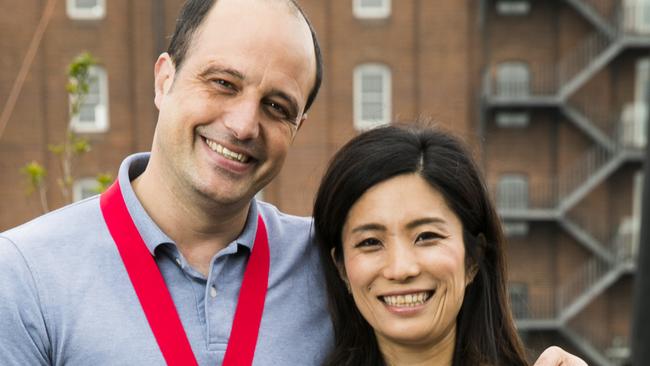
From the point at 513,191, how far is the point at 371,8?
19.9ft

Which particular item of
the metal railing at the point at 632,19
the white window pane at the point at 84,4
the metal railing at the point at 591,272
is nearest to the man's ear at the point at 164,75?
the metal railing at the point at 591,272

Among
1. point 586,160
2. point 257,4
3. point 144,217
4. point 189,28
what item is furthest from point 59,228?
point 586,160

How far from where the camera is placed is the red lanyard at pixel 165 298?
8.46 feet

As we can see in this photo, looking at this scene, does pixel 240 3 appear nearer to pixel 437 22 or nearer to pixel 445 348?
pixel 445 348

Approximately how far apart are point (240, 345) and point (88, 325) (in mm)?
473

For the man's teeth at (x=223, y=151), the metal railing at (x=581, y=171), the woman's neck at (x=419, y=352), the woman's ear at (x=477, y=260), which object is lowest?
the metal railing at (x=581, y=171)

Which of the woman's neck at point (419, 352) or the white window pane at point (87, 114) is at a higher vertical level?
the woman's neck at point (419, 352)

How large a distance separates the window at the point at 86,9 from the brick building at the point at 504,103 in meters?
0.05

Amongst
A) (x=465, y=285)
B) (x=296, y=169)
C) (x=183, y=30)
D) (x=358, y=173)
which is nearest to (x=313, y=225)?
(x=358, y=173)

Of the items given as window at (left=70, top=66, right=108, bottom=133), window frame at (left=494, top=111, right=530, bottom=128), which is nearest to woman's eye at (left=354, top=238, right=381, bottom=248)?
window frame at (left=494, top=111, right=530, bottom=128)

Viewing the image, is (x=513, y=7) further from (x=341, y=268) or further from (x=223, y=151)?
(x=223, y=151)

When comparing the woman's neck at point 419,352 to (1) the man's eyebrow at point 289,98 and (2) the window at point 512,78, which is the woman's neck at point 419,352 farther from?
(2) the window at point 512,78

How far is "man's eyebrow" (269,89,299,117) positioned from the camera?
8.95 ft

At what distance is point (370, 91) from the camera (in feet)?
75.0
